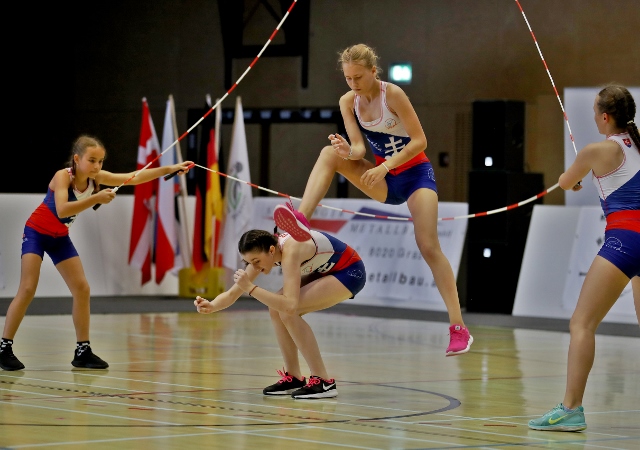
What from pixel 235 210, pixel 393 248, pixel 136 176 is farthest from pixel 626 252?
pixel 235 210

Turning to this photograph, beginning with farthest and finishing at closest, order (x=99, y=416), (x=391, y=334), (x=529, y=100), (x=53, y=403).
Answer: (x=529, y=100) < (x=391, y=334) < (x=53, y=403) < (x=99, y=416)

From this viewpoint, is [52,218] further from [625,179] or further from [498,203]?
[498,203]

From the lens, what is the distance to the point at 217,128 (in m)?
12.5

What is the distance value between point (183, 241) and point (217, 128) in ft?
4.33

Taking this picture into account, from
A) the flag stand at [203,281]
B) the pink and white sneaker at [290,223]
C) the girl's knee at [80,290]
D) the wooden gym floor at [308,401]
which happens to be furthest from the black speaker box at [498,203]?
the pink and white sneaker at [290,223]

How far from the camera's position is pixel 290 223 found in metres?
5.57

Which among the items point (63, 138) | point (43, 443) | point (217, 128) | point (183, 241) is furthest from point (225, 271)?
point (43, 443)

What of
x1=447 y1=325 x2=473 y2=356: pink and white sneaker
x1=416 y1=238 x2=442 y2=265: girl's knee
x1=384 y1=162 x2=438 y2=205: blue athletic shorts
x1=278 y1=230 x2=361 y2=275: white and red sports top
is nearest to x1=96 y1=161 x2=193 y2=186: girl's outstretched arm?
x1=278 y1=230 x2=361 y2=275: white and red sports top

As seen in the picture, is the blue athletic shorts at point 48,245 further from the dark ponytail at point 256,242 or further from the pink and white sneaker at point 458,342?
the pink and white sneaker at point 458,342

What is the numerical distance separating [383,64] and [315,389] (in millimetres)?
10247

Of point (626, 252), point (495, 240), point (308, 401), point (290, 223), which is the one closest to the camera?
point (626, 252)

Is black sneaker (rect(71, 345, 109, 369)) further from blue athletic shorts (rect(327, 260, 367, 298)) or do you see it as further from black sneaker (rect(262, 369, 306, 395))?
blue athletic shorts (rect(327, 260, 367, 298))

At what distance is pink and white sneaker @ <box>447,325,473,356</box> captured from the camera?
5.84 meters

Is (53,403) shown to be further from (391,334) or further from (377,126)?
(391,334)
